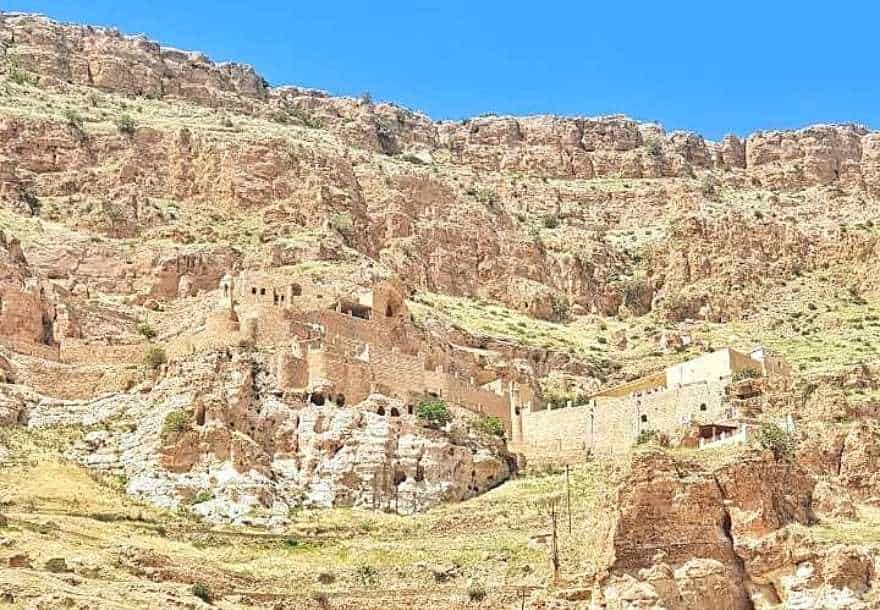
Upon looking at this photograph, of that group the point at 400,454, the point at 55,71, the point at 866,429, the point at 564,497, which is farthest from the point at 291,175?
the point at 866,429

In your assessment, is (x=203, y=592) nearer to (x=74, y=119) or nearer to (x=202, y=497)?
(x=202, y=497)

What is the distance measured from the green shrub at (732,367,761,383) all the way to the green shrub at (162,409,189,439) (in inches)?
852

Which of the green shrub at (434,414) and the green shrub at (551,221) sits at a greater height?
the green shrub at (551,221)

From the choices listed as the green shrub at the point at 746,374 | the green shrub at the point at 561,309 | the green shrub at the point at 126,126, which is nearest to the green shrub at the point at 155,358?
the green shrub at the point at 746,374

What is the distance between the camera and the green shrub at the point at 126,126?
331 feet

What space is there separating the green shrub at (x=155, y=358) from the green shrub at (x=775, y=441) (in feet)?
93.7

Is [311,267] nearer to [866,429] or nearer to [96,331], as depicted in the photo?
[96,331]

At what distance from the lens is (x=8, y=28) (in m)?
118

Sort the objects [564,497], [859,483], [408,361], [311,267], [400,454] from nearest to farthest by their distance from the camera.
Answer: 1. [859,483]
2. [564,497]
3. [400,454]
4. [408,361]
5. [311,267]

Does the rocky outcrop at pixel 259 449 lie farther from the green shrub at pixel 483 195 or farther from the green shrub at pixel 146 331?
the green shrub at pixel 483 195

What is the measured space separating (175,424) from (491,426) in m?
14.4

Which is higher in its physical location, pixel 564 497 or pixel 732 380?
pixel 732 380

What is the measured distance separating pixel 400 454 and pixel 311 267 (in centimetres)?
2451

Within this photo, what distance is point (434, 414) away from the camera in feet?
217
